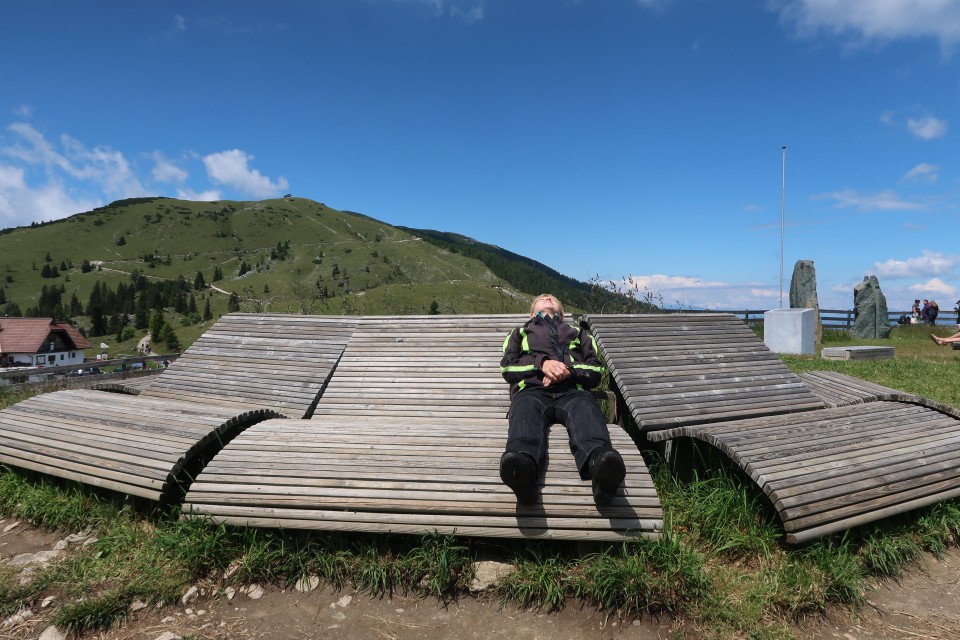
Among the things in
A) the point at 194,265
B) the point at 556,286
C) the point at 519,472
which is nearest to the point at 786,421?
the point at 519,472

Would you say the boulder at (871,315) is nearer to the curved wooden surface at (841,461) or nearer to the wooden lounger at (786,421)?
the wooden lounger at (786,421)

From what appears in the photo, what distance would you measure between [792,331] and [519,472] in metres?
13.7

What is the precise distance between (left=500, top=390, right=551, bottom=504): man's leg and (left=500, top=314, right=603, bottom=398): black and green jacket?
21cm

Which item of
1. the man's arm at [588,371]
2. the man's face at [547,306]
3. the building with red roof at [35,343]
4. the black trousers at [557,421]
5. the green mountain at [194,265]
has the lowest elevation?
the building with red roof at [35,343]

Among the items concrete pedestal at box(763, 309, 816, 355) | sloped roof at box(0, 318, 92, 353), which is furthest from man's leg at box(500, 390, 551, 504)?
sloped roof at box(0, 318, 92, 353)

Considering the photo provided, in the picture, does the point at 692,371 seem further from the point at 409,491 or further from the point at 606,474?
the point at 409,491

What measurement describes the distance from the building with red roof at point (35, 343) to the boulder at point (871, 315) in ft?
252

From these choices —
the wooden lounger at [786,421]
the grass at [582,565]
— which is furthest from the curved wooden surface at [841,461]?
the grass at [582,565]

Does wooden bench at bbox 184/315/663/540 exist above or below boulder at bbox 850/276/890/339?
below

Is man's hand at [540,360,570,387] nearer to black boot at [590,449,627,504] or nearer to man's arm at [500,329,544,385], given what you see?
man's arm at [500,329,544,385]

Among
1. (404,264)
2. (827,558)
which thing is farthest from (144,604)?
(404,264)

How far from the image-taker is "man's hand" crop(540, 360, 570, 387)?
4324mm

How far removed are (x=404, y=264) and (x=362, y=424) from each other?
146 meters

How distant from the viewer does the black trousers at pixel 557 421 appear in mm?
3721
